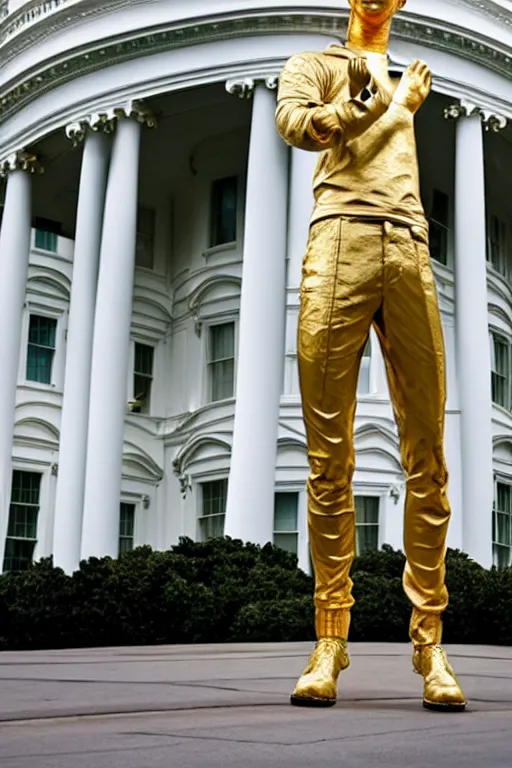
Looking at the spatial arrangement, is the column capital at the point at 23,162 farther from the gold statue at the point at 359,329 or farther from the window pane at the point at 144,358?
the gold statue at the point at 359,329

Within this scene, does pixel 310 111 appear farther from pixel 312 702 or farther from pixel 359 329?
pixel 312 702

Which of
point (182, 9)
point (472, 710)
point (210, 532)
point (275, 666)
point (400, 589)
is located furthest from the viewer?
point (210, 532)

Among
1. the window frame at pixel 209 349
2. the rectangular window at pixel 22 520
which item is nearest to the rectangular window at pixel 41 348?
the rectangular window at pixel 22 520

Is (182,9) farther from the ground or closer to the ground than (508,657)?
farther from the ground

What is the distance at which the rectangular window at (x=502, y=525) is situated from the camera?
2717 cm

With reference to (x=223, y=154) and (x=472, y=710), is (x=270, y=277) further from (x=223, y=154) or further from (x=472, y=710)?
(x=472, y=710)

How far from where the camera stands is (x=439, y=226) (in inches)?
1098

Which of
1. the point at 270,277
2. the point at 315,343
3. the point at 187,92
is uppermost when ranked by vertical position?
the point at 187,92

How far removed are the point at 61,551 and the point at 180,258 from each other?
8747 mm

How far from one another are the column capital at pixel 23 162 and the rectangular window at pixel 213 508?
813cm

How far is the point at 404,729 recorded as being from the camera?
4184mm

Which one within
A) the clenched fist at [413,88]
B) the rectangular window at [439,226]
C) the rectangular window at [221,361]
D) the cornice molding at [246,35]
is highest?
the cornice molding at [246,35]

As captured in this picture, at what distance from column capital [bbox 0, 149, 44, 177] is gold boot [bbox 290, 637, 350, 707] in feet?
74.7

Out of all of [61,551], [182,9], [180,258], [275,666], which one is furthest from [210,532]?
[275,666]
